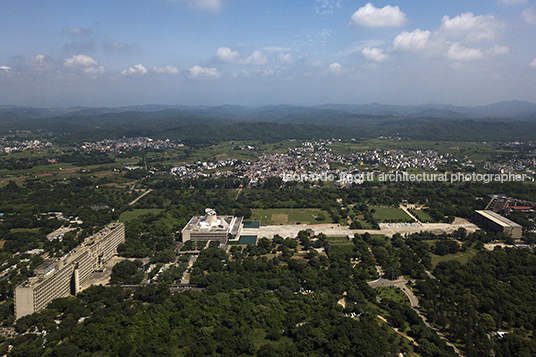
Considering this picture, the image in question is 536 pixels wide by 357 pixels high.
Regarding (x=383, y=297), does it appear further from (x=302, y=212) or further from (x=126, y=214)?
(x=126, y=214)

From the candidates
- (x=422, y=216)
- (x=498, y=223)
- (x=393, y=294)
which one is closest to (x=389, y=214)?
(x=422, y=216)

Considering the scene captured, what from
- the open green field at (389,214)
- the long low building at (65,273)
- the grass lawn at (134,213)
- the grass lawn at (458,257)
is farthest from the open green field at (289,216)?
the long low building at (65,273)

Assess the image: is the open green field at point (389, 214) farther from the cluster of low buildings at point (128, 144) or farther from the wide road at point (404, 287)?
the cluster of low buildings at point (128, 144)

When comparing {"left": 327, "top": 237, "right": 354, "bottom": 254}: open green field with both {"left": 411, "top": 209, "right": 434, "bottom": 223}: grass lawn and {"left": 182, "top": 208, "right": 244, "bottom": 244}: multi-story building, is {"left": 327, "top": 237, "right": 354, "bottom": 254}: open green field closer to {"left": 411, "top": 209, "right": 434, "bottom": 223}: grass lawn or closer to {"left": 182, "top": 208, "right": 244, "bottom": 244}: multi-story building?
{"left": 182, "top": 208, "right": 244, "bottom": 244}: multi-story building

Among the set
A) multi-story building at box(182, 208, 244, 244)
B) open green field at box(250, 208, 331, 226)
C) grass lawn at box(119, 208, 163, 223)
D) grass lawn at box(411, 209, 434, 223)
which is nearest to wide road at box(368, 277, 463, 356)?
open green field at box(250, 208, 331, 226)

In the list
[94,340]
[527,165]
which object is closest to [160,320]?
[94,340]
